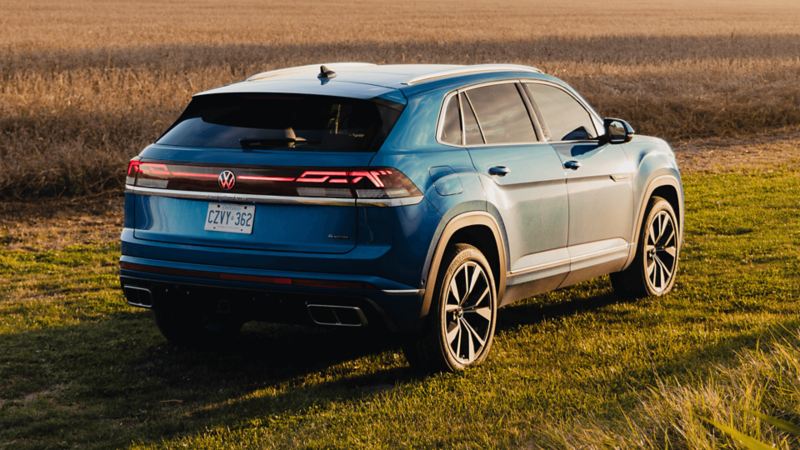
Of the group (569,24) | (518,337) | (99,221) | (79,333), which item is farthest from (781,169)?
(569,24)

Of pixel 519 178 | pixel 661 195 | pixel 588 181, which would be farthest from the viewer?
pixel 661 195

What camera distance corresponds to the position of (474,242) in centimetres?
712

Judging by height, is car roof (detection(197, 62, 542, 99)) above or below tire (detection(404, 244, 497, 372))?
above

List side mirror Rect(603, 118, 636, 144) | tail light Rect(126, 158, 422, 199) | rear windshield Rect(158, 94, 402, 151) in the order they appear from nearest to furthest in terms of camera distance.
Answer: tail light Rect(126, 158, 422, 199) < rear windshield Rect(158, 94, 402, 151) < side mirror Rect(603, 118, 636, 144)

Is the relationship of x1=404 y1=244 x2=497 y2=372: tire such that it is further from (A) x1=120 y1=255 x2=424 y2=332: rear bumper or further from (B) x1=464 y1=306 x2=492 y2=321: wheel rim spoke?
(A) x1=120 y1=255 x2=424 y2=332: rear bumper

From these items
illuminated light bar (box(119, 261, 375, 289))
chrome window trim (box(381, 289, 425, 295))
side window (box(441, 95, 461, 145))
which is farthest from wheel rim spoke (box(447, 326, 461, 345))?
side window (box(441, 95, 461, 145))

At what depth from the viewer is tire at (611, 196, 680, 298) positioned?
29.1 ft

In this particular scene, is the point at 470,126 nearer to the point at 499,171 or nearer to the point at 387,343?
the point at 499,171

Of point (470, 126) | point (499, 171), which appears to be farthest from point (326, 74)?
point (499, 171)

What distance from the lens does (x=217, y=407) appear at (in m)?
6.38

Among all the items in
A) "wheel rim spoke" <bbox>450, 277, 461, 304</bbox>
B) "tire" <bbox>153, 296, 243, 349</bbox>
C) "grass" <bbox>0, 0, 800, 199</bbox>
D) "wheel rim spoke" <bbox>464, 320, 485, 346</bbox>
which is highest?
"wheel rim spoke" <bbox>450, 277, 461, 304</bbox>

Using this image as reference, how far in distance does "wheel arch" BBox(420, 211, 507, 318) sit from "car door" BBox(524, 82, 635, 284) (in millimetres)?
829

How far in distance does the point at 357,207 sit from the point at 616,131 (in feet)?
9.00

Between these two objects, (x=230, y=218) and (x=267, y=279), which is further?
(x=230, y=218)
